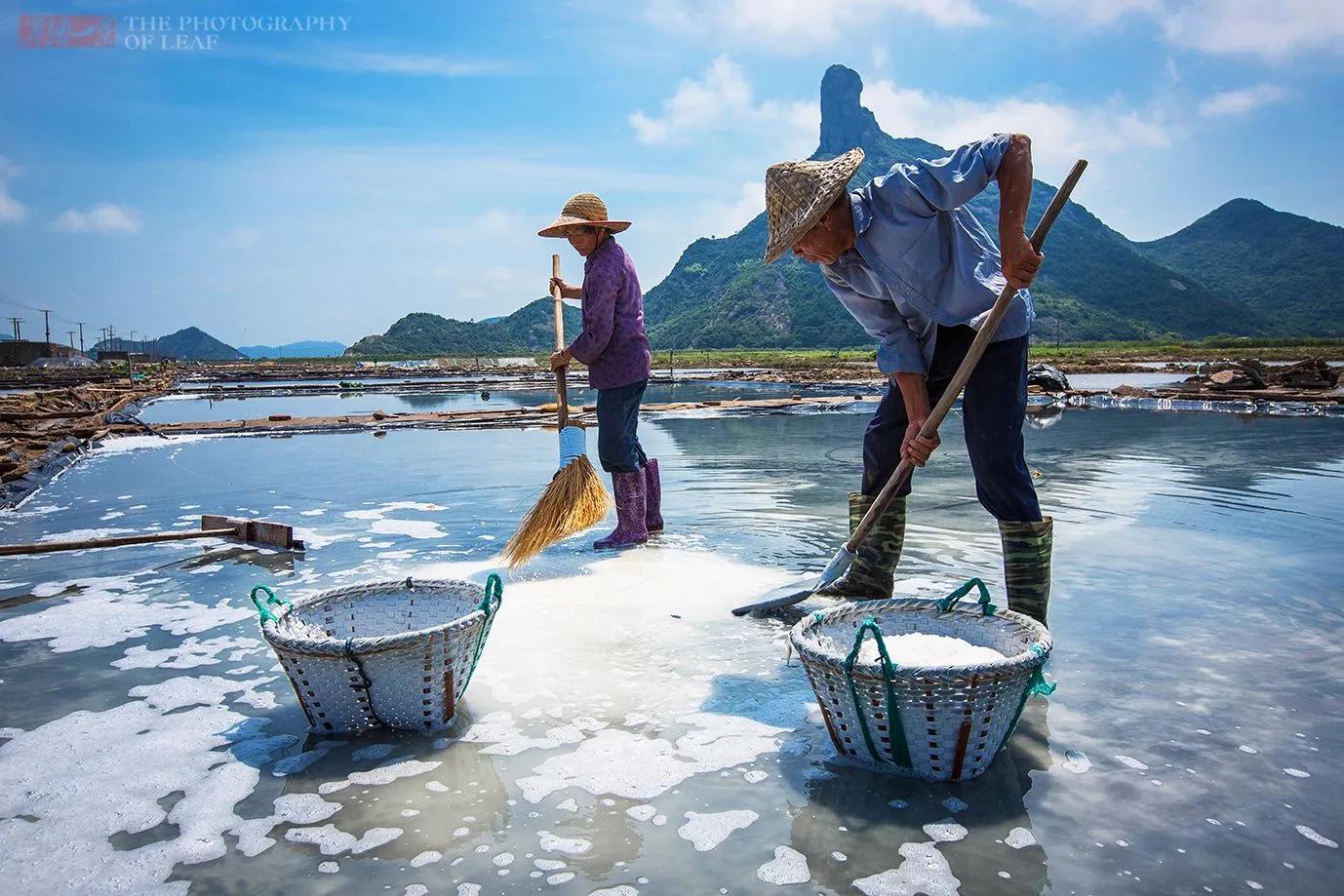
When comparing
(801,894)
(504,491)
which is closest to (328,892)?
(801,894)

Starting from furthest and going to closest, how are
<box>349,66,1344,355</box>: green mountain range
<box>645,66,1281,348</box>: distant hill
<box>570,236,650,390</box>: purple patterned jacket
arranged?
1. <box>349,66,1344,355</box>: green mountain range
2. <box>645,66,1281,348</box>: distant hill
3. <box>570,236,650,390</box>: purple patterned jacket

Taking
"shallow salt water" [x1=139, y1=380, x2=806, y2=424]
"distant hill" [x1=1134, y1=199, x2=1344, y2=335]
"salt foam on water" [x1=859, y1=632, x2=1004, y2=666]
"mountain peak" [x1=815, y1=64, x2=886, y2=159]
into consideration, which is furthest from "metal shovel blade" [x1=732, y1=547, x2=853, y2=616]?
"mountain peak" [x1=815, y1=64, x2=886, y2=159]

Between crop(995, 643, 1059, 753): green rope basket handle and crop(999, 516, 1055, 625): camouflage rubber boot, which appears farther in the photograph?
crop(999, 516, 1055, 625): camouflage rubber boot

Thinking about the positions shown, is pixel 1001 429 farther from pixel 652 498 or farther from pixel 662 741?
pixel 652 498

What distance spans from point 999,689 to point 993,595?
173cm

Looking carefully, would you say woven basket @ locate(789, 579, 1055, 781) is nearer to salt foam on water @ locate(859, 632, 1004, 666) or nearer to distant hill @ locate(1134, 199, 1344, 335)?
salt foam on water @ locate(859, 632, 1004, 666)

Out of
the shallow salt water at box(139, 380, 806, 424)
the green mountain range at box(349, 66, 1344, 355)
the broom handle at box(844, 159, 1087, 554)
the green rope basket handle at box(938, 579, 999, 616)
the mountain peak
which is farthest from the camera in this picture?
the mountain peak

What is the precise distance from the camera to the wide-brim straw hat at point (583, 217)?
460cm

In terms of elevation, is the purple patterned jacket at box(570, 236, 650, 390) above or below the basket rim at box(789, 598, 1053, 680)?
above

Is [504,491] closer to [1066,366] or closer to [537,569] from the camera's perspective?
[537,569]

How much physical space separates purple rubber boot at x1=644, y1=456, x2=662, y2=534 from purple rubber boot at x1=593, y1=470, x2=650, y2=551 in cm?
25

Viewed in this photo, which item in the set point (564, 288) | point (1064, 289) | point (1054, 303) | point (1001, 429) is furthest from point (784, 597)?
point (1064, 289)

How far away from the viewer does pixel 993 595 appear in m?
3.64

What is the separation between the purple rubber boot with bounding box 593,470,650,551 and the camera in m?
4.81
